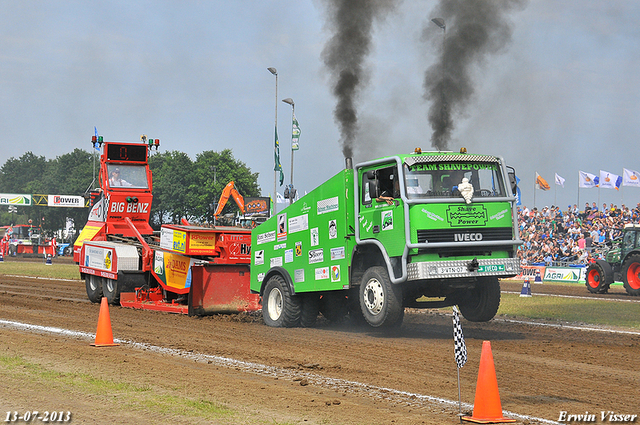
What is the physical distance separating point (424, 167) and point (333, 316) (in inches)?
169

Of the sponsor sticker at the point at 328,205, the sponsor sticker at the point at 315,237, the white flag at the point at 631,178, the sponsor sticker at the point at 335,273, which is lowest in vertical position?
the sponsor sticker at the point at 335,273

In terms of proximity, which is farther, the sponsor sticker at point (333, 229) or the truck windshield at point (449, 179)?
the sponsor sticker at point (333, 229)

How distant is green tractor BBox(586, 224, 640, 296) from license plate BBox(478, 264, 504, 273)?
50.3 ft

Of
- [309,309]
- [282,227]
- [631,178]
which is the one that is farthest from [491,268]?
[631,178]

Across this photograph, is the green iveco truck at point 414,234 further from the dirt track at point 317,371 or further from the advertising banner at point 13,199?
the advertising banner at point 13,199

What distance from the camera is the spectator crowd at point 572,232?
107 ft

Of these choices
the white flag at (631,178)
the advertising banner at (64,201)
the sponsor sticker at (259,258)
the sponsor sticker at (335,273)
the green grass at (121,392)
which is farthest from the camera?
the advertising banner at (64,201)

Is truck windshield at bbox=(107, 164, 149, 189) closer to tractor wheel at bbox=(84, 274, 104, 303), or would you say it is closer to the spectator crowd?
tractor wheel at bbox=(84, 274, 104, 303)

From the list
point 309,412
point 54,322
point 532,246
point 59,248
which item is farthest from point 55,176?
point 309,412

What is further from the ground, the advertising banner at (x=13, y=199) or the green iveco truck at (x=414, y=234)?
the advertising banner at (x=13, y=199)

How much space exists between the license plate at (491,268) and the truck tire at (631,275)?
15467mm

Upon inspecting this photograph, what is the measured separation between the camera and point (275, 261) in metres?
13.0

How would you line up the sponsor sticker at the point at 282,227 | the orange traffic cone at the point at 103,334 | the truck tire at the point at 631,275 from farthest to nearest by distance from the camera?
the truck tire at the point at 631,275 → the sponsor sticker at the point at 282,227 → the orange traffic cone at the point at 103,334

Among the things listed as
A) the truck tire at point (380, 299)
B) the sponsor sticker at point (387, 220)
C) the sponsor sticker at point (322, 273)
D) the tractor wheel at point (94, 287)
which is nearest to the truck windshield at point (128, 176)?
the tractor wheel at point (94, 287)
